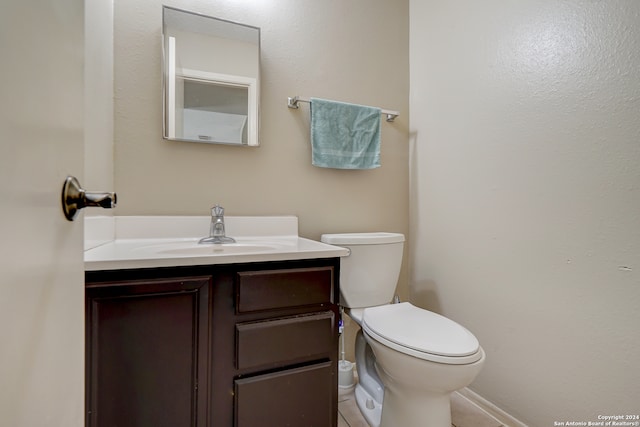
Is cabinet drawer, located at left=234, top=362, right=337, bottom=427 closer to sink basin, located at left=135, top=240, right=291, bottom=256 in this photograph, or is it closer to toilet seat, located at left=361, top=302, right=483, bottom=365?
toilet seat, located at left=361, top=302, right=483, bottom=365

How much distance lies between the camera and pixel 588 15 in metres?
0.99

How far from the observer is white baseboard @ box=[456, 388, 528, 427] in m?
1.21

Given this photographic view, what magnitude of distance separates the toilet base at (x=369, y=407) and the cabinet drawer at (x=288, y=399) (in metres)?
0.35

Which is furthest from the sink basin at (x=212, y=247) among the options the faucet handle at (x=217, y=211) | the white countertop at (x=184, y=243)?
the faucet handle at (x=217, y=211)

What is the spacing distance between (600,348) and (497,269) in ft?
1.33

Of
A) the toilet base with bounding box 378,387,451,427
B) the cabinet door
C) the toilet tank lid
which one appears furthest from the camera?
the toilet tank lid

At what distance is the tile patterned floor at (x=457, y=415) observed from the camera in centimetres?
126

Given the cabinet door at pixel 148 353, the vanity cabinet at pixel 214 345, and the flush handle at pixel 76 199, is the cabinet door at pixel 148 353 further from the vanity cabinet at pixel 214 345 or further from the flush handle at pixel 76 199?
the flush handle at pixel 76 199

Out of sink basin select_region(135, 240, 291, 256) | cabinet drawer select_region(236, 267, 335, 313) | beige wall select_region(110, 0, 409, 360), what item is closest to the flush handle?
cabinet drawer select_region(236, 267, 335, 313)

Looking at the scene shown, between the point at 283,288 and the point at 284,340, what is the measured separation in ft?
0.55

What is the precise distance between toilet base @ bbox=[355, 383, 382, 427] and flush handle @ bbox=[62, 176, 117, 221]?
1.33 metres

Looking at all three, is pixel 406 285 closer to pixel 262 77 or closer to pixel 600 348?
pixel 600 348

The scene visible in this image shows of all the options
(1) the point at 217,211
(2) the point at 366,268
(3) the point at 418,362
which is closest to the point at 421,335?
(3) the point at 418,362

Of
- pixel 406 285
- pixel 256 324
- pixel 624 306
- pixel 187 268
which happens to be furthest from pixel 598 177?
pixel 187 268
